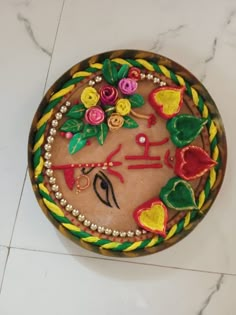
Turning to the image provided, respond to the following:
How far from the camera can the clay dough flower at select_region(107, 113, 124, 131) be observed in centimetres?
78

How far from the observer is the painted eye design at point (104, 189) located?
0.78 metres

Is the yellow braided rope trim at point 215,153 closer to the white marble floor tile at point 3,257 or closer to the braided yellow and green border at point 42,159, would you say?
the braided yellow and green border at point 42,159

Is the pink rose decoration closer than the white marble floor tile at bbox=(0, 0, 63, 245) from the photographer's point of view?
Yes

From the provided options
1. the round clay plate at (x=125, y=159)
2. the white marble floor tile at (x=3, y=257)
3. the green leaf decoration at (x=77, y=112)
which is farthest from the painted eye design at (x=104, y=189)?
the white marble floor tile at (x=3, y=257)

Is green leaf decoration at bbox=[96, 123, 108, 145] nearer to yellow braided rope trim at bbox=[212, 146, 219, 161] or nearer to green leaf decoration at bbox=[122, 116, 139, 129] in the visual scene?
green leaf decoration at bbox=[122, 116, 139, 129]

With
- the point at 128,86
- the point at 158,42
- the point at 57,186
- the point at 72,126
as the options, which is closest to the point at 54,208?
the point at 57,186

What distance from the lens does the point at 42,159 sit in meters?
0.79

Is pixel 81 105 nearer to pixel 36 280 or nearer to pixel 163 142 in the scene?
pixel 163 142

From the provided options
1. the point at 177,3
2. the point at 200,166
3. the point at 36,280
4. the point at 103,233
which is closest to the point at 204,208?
the point at 200,166

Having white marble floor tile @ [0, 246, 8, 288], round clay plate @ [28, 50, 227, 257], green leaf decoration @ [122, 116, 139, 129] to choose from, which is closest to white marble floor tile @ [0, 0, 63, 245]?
white marble floor tile @ [0, 246, 8, 288]

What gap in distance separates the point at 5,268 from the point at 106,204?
243mm

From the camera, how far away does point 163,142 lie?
2.60ft

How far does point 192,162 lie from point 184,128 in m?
0.06

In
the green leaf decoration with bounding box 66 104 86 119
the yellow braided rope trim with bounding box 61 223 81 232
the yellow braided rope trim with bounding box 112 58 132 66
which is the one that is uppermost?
the yellow braided rope trim with bounding box 112 58 132 66
